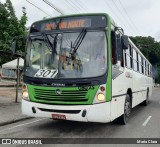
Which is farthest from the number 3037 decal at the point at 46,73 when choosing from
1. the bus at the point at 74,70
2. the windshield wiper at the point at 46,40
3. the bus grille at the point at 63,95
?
the windshield wiper at the point at 46,40

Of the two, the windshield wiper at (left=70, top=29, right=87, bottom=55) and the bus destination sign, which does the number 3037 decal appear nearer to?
the windshield wiper at (left=70, top=29, right=87, bottom=55)

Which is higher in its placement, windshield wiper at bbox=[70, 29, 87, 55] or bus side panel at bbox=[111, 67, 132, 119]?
windshield wiper at bbox=[70, 29, 87, 55]

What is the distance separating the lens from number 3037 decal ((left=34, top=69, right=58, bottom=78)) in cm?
794

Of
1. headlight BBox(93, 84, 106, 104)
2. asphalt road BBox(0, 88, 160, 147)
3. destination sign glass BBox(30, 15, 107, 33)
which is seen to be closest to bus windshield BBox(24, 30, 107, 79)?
destination sign glass BBox(30, 15, 107, 33)

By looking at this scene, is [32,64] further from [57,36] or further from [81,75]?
[81,75]

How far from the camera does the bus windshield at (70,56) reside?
7739 mm

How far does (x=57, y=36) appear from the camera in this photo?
325 inches

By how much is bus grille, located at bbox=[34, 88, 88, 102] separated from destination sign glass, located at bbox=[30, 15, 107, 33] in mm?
1904

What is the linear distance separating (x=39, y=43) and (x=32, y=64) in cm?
66

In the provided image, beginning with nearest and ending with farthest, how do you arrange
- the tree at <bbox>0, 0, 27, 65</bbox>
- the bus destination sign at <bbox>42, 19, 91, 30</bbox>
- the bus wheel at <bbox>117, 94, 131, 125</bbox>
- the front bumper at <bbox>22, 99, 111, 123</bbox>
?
the front bumper at <bbox>22, 99, 111, 123</bbox> < the bus destination sign at <bbox>42, 19, 91, 30</bbox> < the bus wheel at <bbox>117, 94, 131, 125</bbox> < the tree at <bbox>0, 0, 27, 65</bbox>

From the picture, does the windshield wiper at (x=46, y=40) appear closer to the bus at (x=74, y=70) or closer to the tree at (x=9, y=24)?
the bus at (x=74, y=70)

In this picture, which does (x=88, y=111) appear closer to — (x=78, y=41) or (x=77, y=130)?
(x=77, y=130)

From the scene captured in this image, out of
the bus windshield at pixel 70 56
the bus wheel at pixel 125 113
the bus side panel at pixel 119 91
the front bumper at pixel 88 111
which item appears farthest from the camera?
the bus wheel at pixel 125 113

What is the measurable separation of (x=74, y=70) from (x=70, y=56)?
1.47 feet
